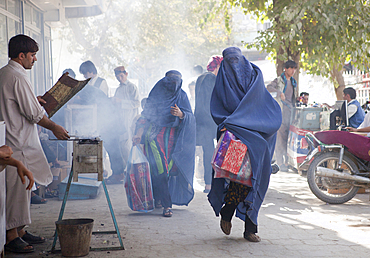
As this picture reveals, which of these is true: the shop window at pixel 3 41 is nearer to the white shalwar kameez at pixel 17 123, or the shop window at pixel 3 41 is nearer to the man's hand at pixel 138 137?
the man's hand at pixel 138 137

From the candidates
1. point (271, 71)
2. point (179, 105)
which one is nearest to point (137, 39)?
point (271, 71)

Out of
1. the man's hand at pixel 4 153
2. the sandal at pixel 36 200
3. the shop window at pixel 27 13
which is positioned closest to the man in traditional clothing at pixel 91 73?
the shop window at pixel 27 13

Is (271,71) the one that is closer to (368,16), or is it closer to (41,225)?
(368,16)

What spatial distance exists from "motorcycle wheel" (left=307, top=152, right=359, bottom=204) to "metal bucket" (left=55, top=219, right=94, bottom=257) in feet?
11.0

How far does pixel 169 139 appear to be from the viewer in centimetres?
509

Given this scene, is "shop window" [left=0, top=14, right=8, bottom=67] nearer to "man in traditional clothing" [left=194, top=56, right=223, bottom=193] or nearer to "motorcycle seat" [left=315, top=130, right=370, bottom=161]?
"man in traditional clothing" [left=194, top=56, right=223, bottom=193]

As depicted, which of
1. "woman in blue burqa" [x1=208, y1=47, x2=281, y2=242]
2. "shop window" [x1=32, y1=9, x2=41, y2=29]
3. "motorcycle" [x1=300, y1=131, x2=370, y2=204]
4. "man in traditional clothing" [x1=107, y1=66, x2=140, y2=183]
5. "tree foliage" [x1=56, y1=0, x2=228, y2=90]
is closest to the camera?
"woman in blue burqa" [x1=208, y1=47, x2=281, y2=242]

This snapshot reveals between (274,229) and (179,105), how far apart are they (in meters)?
1.96

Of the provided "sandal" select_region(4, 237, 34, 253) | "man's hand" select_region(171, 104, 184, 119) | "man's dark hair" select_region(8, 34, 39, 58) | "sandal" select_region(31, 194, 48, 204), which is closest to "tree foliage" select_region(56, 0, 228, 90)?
"sandal" select_region(31, 194, 48, 204)

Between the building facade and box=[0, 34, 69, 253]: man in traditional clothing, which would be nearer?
box=[0, 34, 69, 253]: man in traditional clothing

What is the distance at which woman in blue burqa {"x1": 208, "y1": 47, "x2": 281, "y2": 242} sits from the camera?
12.2 feet

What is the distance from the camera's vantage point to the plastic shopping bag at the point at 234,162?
3.61m

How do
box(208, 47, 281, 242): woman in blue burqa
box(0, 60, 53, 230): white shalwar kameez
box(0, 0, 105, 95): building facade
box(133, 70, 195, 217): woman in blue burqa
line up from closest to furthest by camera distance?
box(0, 60, 53, 230): white shalwar kameez → box(208, 47, 281, 242): woman in blue burqa → box(133, 70, 195, 217): woman in blue burqa → box(0, 0, 105, 95): building facade

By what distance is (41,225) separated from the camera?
4.40 meters
